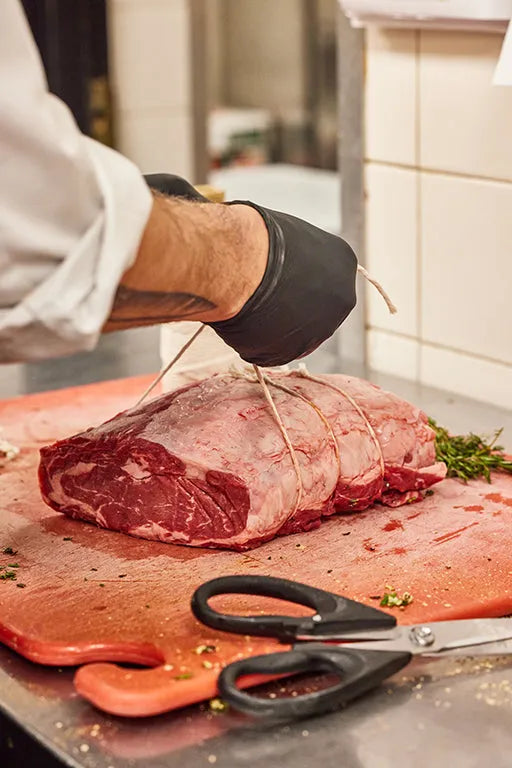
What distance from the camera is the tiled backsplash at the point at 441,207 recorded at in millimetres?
2156

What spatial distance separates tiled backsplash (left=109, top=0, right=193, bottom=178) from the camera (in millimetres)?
3727

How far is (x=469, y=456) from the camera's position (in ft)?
6.02

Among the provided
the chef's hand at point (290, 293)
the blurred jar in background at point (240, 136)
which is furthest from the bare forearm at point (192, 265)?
the blurred jar in background at point (240, 136)

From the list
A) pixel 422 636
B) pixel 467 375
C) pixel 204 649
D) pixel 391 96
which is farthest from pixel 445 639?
pixel 391 96

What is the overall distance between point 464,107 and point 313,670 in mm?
1258

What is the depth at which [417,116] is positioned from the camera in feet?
7.55

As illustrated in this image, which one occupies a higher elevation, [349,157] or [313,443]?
[349,157]

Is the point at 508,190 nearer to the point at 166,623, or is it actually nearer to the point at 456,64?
the point at 456,64

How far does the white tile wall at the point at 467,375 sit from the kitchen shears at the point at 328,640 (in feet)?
3.14

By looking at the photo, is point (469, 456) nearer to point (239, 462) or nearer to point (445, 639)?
point (239, 462)

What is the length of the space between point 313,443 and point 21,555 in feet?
1.31

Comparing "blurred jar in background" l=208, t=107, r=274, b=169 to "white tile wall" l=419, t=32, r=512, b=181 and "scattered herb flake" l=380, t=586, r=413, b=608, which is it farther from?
"scattered herb flake" l=380, t=586, r=413, b=608

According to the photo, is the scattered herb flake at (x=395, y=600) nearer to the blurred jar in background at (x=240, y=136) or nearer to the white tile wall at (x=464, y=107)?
the white tile wall at (x=464, y=107)

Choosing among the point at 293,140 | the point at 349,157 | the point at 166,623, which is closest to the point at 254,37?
the point at 293,140
